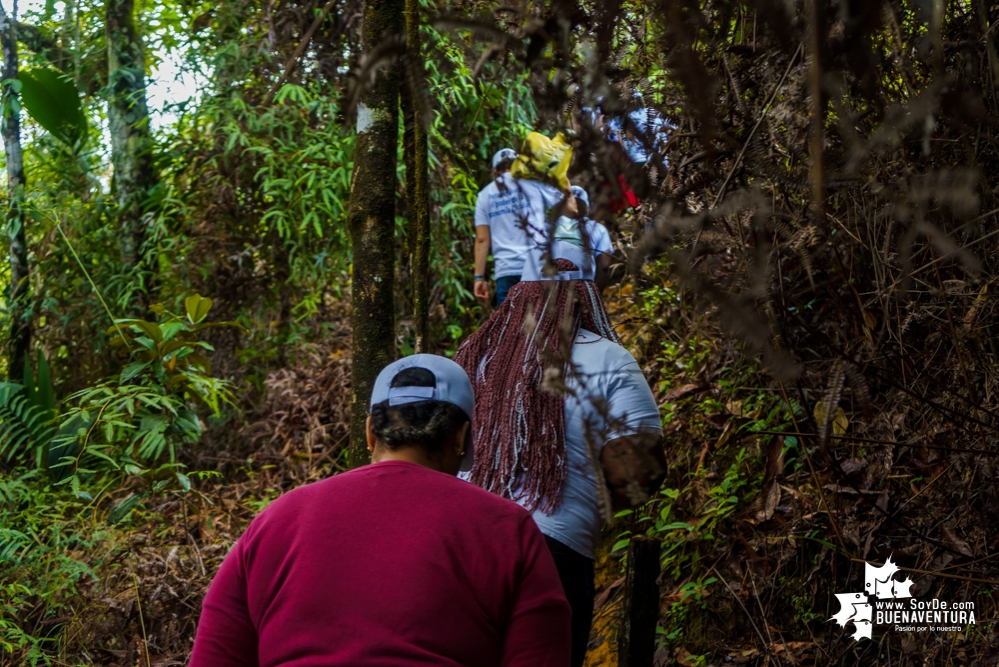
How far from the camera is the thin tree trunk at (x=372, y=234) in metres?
3.46

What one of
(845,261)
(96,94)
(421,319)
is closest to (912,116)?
(421,319)

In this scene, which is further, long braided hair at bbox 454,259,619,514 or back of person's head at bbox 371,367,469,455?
long braided hair at bbox 454,259,619,514

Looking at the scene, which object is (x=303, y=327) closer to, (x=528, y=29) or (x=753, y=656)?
(x=753, y=656)

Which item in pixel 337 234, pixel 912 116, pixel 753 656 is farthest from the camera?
pixel 337 234

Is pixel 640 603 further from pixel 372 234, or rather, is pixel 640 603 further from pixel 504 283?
pixel 504 283

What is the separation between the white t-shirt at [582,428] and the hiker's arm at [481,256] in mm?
4343

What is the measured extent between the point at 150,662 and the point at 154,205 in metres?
4.69

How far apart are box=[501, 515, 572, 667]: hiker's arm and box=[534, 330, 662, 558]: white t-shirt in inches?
29.6

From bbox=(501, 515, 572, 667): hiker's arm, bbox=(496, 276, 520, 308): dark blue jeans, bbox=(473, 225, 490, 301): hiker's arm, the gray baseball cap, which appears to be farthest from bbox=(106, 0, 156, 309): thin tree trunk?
bbox=(501, 515, 572, 667): hiker's arm

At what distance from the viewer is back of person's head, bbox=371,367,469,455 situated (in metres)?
2.15

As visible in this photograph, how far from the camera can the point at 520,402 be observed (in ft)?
9.69

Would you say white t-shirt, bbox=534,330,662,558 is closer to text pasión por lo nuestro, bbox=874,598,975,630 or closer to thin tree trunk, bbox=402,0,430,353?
thin tree trunk, bbox=402,0,430,353

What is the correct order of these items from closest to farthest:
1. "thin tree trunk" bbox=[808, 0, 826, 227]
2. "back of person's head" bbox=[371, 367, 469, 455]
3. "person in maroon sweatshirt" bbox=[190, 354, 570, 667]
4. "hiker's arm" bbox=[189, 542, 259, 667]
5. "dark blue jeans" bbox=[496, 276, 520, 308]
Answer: "thin tree trunk" bbox=[808, 0, 826, 227], "person in maroon sweatshirt" bbox=[190, 354, 570, 667], "hiker's arm" bbox=[189, 542, 259, 667], "back of person's head" bbox=[371, 367, 469, 455], "dark blue jeans" bbox=[496, 276, 520, 308]

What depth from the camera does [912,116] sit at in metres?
1.53
